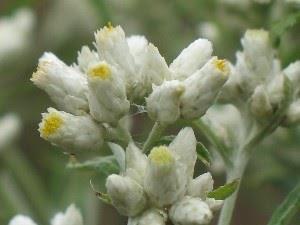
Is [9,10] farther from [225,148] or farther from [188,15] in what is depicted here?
[225,148]

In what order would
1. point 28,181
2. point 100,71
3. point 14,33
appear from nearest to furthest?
1. point 100,71
2. point 28,181
3. point 14,33

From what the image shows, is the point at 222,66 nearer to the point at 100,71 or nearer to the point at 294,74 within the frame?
the point at 100,71

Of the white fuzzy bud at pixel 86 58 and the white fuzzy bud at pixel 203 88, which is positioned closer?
the white fuzzy bud at pixel 203 88

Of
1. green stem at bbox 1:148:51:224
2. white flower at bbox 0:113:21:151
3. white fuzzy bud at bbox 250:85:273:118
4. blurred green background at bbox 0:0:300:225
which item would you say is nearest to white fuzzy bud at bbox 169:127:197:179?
white fuzzy bud at bbox 250:85:273:118

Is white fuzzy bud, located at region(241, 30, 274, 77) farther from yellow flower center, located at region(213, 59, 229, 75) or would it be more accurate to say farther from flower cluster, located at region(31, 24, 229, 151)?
yellow flower center, located at region(213, 59, 229, 75)

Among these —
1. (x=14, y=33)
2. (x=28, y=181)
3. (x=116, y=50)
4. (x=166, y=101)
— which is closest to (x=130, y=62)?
(x=116, y=50)

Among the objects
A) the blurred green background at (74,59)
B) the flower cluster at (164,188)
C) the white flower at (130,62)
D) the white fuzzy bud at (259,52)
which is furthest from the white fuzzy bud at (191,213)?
the blurred green background at (74,59)

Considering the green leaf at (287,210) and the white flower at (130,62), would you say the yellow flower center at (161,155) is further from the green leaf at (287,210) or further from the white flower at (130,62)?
the green leaf at (287,210)
